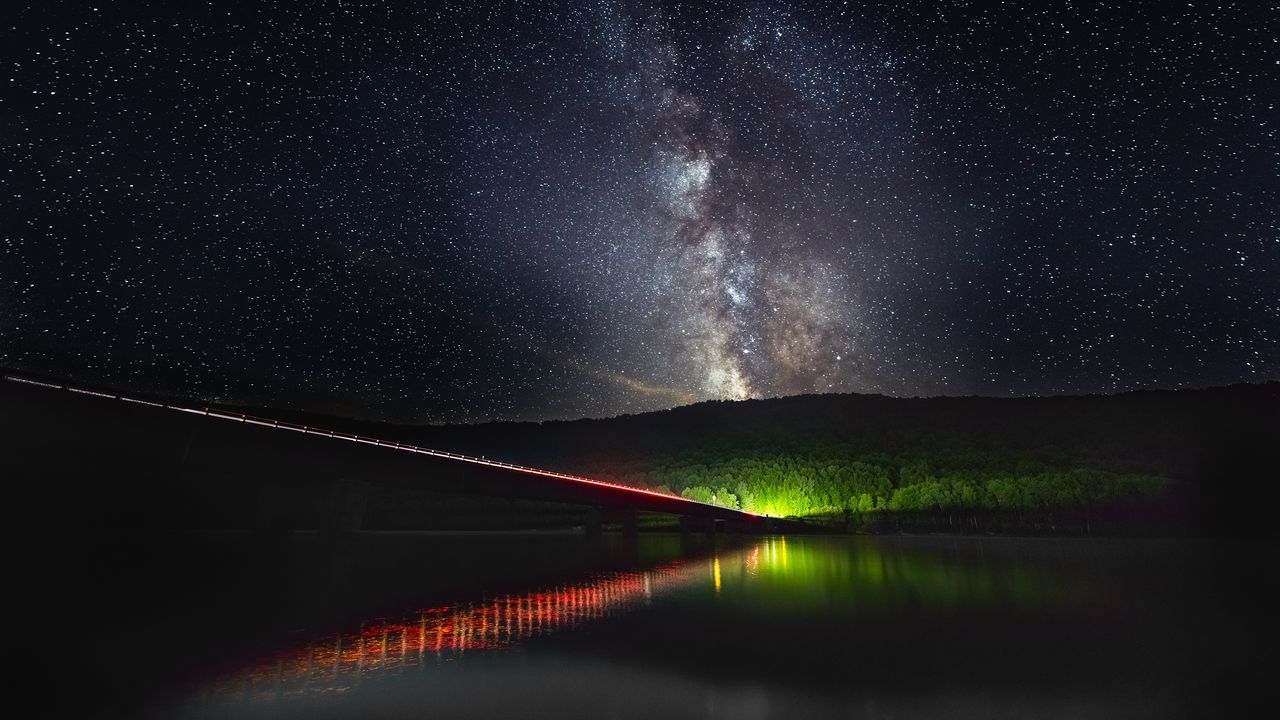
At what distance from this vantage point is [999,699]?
7387 millimetres

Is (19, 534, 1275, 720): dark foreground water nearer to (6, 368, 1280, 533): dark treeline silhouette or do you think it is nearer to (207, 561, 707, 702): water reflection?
(207, 561, 707, 702): water reflection

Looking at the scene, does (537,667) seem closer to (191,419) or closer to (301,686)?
(301,686)

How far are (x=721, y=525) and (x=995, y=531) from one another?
146 ft

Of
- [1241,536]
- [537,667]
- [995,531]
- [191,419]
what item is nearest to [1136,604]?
[537,667]

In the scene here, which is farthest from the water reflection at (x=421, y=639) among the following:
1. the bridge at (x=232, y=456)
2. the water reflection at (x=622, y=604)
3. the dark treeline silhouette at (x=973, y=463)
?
the dark treeline silhouette at (x=973, y=463)

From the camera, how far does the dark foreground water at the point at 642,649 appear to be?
284 inches

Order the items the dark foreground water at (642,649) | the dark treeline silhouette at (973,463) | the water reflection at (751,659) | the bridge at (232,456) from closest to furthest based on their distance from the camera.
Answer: the water reflection at (751,659), the dark foreground water at (642,649), the bridge at (232,456), the dark treeline silhouette at (973,463)

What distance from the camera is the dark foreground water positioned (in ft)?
23.6

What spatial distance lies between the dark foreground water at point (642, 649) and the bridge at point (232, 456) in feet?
36.7

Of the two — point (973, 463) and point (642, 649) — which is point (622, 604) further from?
point (973, 463)

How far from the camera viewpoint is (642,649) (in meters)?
9.99

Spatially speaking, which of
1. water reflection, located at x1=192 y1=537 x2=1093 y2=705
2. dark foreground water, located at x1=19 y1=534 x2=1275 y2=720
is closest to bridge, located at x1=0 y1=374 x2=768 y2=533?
dark foreground water, located at x1=19 y1=534 x2=1275 y2=720

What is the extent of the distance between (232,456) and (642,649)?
1384 inches

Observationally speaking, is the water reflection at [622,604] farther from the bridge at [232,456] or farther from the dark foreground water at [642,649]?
the bridge at [232,456]
